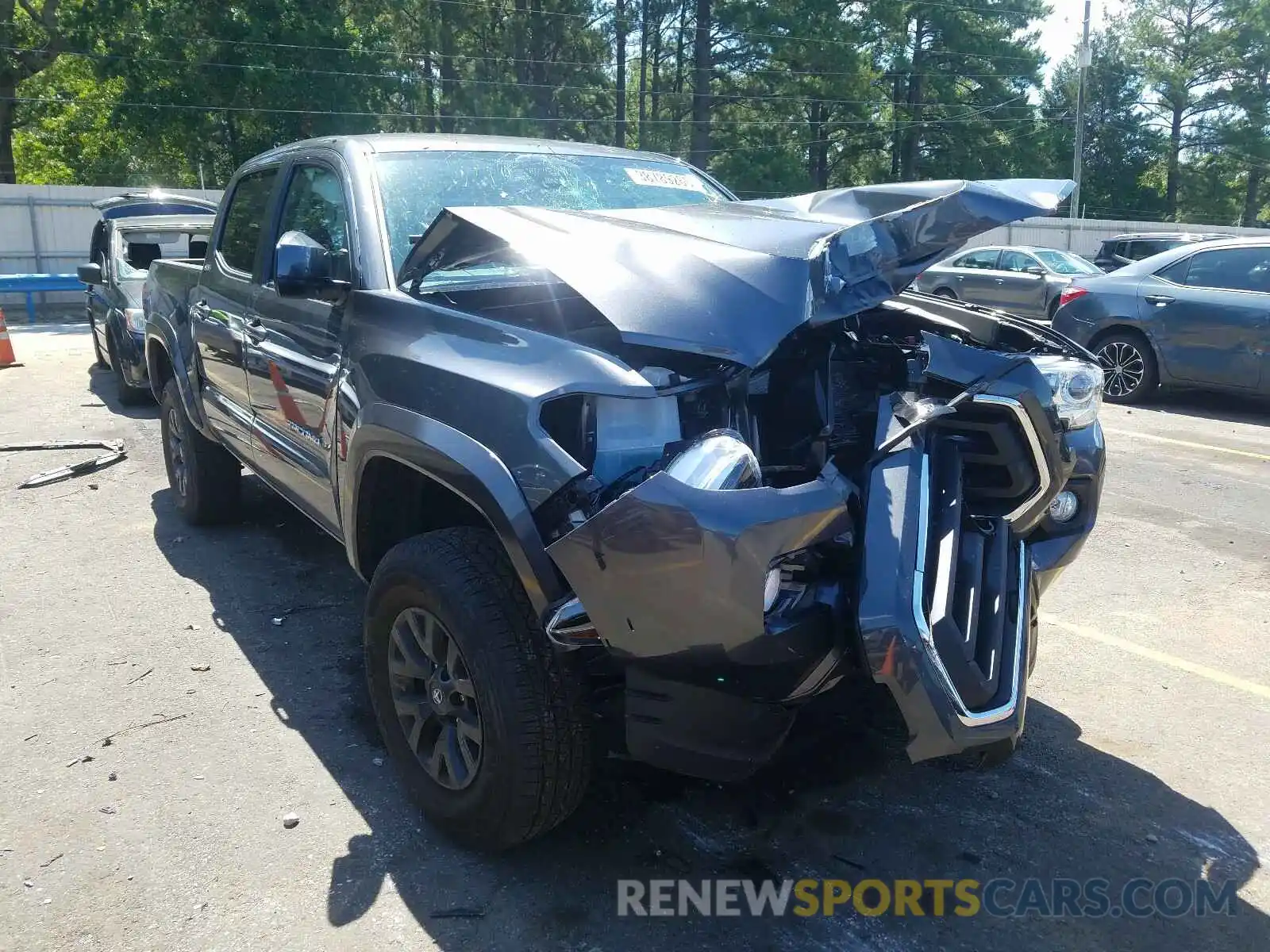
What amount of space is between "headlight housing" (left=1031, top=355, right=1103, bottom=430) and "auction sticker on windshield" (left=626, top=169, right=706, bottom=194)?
185 centimetres

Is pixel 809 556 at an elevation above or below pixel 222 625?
above

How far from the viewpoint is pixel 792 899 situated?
271 cm

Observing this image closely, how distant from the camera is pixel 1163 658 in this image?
4.15 metres

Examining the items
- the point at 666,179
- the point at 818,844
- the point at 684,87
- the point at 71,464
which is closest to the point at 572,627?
the point at 818,844

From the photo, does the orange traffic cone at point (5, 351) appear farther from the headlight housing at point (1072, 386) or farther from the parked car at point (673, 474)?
the headlight housing at point (1072, 386)

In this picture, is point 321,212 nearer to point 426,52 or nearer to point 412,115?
point 412,115

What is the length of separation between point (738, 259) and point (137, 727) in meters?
2.69

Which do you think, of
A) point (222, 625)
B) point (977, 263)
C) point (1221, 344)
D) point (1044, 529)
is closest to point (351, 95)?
point (977, 263)

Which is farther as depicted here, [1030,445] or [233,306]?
[233,306]

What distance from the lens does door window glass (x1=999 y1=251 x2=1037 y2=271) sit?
16.6 meters

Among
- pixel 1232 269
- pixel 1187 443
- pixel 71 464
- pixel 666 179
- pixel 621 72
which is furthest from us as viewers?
pixel 621 72

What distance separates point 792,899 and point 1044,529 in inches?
54.3

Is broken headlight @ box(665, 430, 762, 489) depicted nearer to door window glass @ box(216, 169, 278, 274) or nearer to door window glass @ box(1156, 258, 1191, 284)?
door window glass @ box(216, 169, 278, 274)

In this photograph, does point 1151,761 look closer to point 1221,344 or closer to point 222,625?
point 222,625
